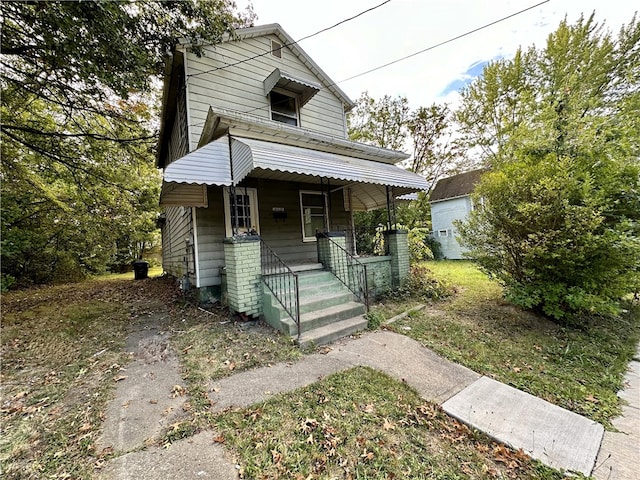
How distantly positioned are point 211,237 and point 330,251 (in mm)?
2885

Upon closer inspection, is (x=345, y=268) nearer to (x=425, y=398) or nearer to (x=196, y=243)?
(x=196, y=243)

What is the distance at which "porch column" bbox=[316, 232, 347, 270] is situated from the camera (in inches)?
257

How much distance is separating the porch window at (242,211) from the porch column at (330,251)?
1777 mm

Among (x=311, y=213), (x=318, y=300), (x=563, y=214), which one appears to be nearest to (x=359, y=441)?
(x=318, y=300)

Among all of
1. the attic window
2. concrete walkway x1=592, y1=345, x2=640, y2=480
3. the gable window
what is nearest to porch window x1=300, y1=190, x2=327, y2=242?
the gable window

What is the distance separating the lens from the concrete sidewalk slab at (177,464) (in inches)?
80.1

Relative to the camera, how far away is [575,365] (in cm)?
388

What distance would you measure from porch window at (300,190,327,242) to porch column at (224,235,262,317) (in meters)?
2.83

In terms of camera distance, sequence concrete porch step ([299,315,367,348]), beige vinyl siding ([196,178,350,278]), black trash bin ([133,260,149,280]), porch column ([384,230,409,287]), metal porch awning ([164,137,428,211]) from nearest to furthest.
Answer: concrete porch step ([299,315,367,348]), metal porch awning ([164,137,428,211]), beige vinyl siding ([196,178,350,278]), porch column ([384,230,409,287]), black trash bin ([133,260,149,280])

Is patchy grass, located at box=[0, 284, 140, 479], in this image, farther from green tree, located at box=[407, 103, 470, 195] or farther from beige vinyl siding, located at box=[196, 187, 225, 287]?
green tree, located at box=[407, 103, 470, 195]

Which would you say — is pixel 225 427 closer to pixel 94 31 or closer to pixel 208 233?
pixel 208 233

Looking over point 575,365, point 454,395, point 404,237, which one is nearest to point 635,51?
point 404,237

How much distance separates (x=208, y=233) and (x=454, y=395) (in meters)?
5.69

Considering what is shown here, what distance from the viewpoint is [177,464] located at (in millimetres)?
2127
